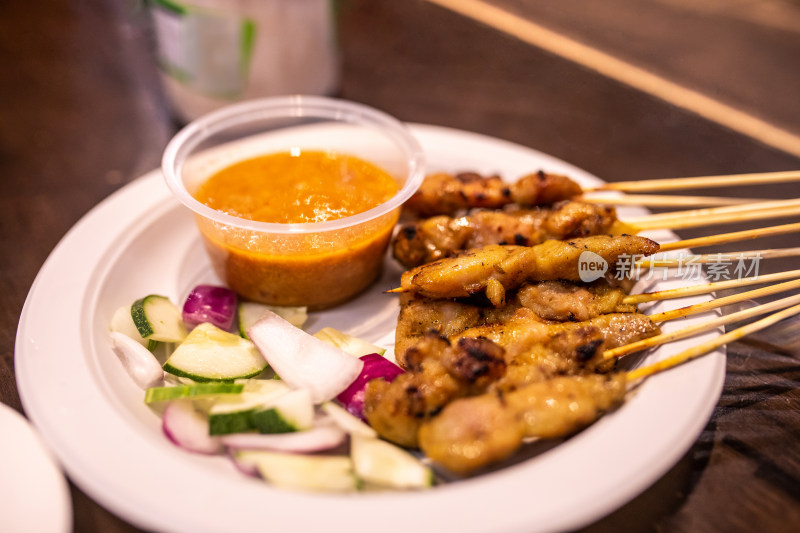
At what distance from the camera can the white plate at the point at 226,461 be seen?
1.88 m

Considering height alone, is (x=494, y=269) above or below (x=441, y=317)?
above

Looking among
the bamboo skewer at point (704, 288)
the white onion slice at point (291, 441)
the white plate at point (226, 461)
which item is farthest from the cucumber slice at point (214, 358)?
the bamboo skewer at point (704, 288)

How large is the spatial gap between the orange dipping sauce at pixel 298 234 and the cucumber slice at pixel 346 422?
2.40 feet

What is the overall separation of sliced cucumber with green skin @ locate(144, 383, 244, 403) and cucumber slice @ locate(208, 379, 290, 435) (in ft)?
0.12

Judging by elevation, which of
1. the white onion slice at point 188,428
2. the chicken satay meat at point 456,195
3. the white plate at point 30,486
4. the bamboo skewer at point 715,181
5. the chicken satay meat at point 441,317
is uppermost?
the bamboo skewer at point 715,181

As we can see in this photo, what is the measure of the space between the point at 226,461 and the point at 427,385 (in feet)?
2.60

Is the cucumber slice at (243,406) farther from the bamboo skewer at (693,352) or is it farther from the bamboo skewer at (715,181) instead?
the bamboo skewer at (715,181)

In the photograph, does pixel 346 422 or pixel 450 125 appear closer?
pixel 346 422

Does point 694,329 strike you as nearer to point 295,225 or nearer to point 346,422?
point 346,422

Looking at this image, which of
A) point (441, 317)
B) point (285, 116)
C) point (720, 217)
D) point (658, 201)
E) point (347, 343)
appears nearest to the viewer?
point (441, 317)

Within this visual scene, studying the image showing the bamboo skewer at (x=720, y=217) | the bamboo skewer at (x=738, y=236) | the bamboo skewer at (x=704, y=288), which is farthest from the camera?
the bamboo skewer at (x=720, y=217)

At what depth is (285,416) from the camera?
2260 millimetres

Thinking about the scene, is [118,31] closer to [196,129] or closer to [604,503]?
[196,129]

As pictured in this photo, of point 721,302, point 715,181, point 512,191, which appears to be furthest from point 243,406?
point 715,181
